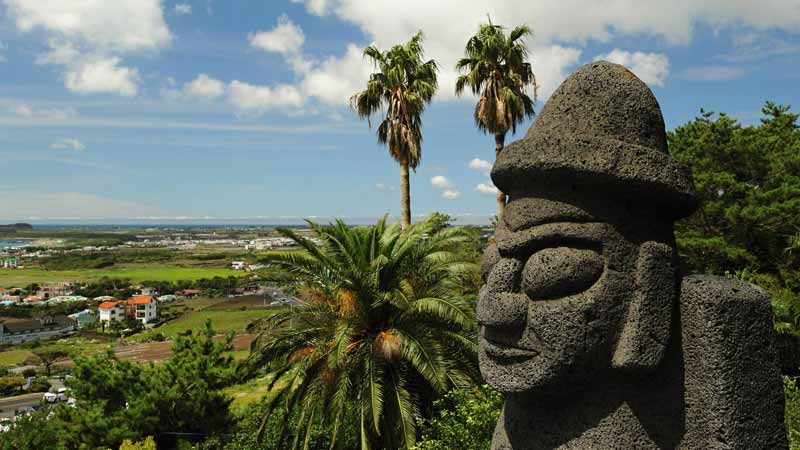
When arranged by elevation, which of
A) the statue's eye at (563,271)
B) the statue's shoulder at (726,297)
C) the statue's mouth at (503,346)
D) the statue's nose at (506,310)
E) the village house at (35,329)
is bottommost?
the village house at (35,329)

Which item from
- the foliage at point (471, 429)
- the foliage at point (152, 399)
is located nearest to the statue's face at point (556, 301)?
the foliage at point (471, 429)

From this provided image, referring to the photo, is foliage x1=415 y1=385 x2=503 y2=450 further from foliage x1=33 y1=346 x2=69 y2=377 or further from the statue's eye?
foliage x1=33 y1=346 x2=69 y2=377

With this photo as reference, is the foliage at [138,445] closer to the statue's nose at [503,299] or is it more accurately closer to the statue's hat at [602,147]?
the statue's nose at [503,299]

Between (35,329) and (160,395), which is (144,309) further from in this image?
(160,395)

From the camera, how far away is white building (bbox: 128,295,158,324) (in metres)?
89.8

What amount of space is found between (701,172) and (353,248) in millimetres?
12803

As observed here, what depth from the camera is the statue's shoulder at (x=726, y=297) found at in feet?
10.5

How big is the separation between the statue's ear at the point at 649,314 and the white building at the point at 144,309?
96684 mm

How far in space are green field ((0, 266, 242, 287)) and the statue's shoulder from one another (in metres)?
136

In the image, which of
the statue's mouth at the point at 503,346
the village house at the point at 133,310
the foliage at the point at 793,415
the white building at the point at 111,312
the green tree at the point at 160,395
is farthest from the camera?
the white building at the point at 111,312

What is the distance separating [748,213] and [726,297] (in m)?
14.8

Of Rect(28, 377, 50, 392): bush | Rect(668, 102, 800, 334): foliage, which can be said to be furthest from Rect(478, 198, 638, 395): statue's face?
Rect(28, 377, 50, 392): bush

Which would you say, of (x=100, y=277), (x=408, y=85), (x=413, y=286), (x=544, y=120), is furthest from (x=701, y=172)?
(x=100, y=277)

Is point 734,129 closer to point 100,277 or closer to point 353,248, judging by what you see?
point 353,248
